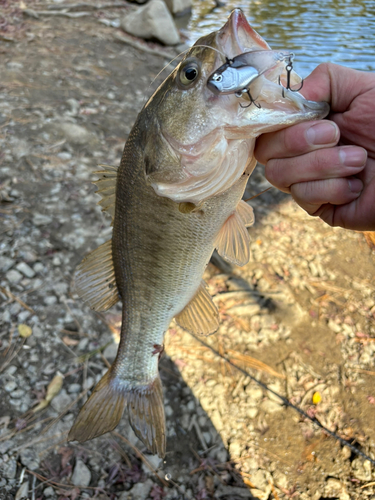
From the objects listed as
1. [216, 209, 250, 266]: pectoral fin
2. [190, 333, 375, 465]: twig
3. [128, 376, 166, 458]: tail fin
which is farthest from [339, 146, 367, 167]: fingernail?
[190, 333, 375, 465]: twig

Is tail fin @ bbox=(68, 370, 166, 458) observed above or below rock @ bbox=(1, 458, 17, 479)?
above

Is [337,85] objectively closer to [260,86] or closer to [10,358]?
[260,86]

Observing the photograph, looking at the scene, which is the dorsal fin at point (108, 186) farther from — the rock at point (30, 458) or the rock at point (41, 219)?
the rock at point (41, 219)

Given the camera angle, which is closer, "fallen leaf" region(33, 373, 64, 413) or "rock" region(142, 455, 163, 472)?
"rock" region(142, 455, 163, 472)

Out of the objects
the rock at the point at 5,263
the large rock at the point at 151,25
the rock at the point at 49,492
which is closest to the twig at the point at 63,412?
the rock at the point at 49,492

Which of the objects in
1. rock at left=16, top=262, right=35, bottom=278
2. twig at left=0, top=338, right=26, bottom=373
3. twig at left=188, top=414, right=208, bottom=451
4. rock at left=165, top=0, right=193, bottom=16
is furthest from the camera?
rock at left=165, top=0, right=193, bottom=16

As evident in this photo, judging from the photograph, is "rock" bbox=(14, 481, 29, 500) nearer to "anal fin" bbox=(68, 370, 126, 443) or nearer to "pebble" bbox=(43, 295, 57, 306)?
"anal fin" bbox=(68, 370, 126, 443)
